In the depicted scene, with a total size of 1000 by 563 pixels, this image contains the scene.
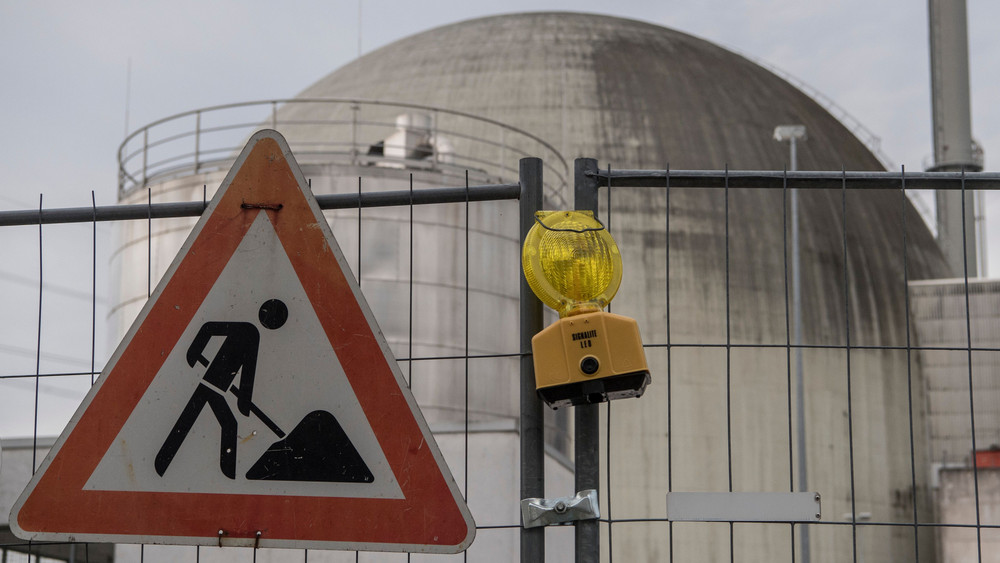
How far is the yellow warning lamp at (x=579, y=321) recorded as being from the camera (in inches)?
136

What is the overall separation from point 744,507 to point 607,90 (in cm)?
2516

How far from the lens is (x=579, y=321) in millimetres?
3484

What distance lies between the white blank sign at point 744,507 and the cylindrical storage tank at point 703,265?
1730 cm

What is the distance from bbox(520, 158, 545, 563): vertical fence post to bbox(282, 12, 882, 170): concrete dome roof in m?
22.3

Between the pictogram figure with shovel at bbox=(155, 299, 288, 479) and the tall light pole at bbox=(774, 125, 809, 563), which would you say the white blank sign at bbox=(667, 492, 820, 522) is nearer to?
the pictogram figure with shovel at bbox=(155, 299, 288, 479)

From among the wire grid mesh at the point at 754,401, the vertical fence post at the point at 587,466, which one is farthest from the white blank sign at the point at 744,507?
the wire grid mesh at the point at 754,401

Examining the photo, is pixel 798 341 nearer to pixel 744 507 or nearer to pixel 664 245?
pixel 664 245

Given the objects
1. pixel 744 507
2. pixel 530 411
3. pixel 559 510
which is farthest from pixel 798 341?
pixel 559 510

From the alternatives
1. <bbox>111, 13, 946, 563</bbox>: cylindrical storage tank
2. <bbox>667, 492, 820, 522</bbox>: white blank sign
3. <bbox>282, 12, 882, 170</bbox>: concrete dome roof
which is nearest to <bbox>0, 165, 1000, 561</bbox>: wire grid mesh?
<bbox>111, 13, 946, 563</bbox>: cylindrical storage tank

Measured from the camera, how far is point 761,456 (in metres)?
25.4

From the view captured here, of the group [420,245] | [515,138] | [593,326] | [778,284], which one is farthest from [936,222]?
[593,326]

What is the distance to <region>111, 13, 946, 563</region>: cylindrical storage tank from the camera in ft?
81.7

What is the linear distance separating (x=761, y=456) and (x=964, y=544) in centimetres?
413

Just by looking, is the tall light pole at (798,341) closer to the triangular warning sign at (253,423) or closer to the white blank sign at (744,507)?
the white blank sign at (744,507)
